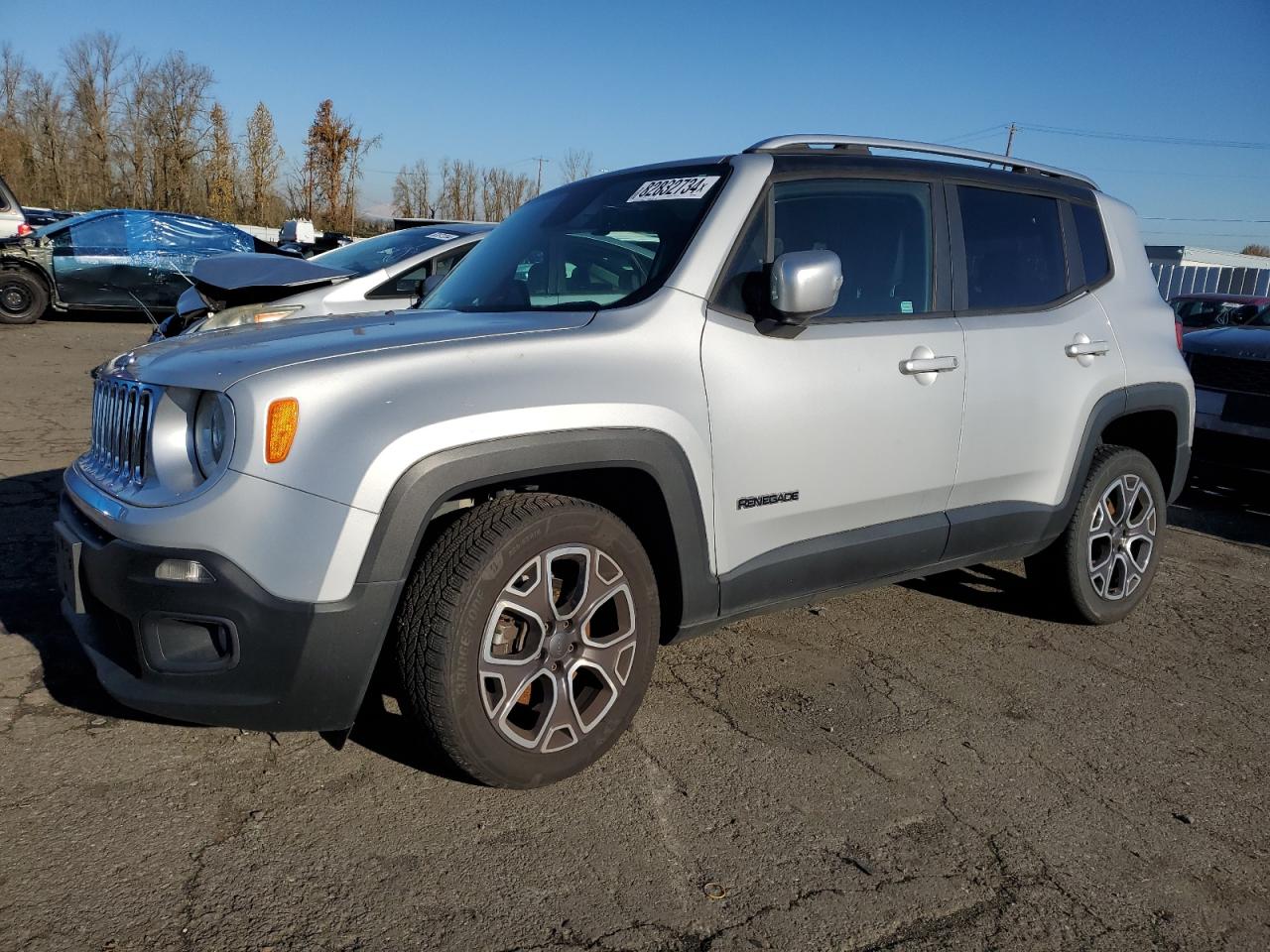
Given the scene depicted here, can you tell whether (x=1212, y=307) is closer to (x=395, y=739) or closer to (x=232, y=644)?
(x=395, y=739)

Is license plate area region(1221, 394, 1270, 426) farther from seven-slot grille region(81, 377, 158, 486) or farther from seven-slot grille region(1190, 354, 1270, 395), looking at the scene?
seven-slot grille region(81, 377, 158, 486)

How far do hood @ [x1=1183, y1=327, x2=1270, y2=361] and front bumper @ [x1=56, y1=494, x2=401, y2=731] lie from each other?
6033mm

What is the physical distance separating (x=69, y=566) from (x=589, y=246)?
6.25 ft

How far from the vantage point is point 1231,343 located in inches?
260

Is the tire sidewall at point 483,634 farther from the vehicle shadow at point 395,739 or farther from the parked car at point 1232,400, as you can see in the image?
the parked car at point 1232,400

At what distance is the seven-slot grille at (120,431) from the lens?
267 centimetres

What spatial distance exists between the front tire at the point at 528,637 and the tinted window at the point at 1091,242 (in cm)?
259

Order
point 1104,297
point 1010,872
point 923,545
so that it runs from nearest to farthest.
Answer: point 1010,872 < point 923,545 < point 1104,297

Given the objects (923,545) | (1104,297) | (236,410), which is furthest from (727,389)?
(1104,297)

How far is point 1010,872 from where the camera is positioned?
2.55 meters

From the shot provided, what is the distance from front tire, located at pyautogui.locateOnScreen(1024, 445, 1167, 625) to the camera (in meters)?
4.21

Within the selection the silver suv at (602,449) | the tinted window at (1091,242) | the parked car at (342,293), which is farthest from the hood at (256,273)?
the tinted window at (1091,242)

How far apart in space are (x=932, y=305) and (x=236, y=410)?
94.8 inches

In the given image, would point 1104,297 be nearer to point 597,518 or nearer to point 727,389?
point 727,389
